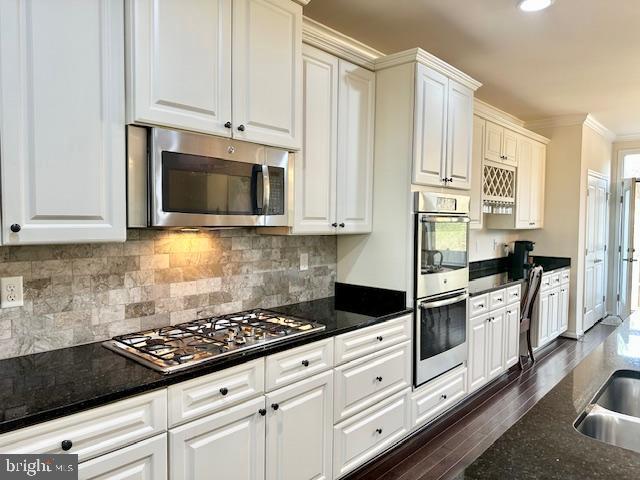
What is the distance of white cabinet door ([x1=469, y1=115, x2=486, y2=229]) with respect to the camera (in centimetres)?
402

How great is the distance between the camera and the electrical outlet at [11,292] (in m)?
1.74

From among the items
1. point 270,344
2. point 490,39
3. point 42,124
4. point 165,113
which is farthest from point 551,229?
point 42,124

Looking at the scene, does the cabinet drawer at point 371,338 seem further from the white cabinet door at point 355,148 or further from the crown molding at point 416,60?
the crown molding at point 416,60

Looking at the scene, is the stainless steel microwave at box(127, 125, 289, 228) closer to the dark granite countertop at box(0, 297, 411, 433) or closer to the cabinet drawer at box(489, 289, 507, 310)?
the dark granite countertop at box(0, 297, 411, 433)

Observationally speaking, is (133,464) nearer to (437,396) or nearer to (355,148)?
(355,148)

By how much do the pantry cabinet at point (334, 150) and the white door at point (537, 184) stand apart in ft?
10.3

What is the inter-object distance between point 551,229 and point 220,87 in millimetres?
4923

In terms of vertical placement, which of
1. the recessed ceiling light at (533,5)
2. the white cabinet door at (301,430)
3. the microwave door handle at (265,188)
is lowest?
the white cabinet door at (301,430)

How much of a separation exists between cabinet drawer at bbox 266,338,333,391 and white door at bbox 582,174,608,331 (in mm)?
4779

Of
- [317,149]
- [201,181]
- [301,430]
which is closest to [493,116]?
[317,149]

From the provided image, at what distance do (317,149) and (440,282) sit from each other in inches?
48.8

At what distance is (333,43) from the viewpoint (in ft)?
8.64

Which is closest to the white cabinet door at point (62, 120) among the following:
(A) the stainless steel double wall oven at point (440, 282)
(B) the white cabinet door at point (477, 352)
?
(A) the stainless steel double wall oven at point (440, 282)

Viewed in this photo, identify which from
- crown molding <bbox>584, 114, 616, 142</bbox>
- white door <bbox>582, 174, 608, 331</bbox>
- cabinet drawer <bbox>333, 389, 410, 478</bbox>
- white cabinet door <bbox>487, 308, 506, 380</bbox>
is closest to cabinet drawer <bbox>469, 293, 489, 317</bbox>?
white cabinet door <bbox>487, 308, 506, 380</bbox>
